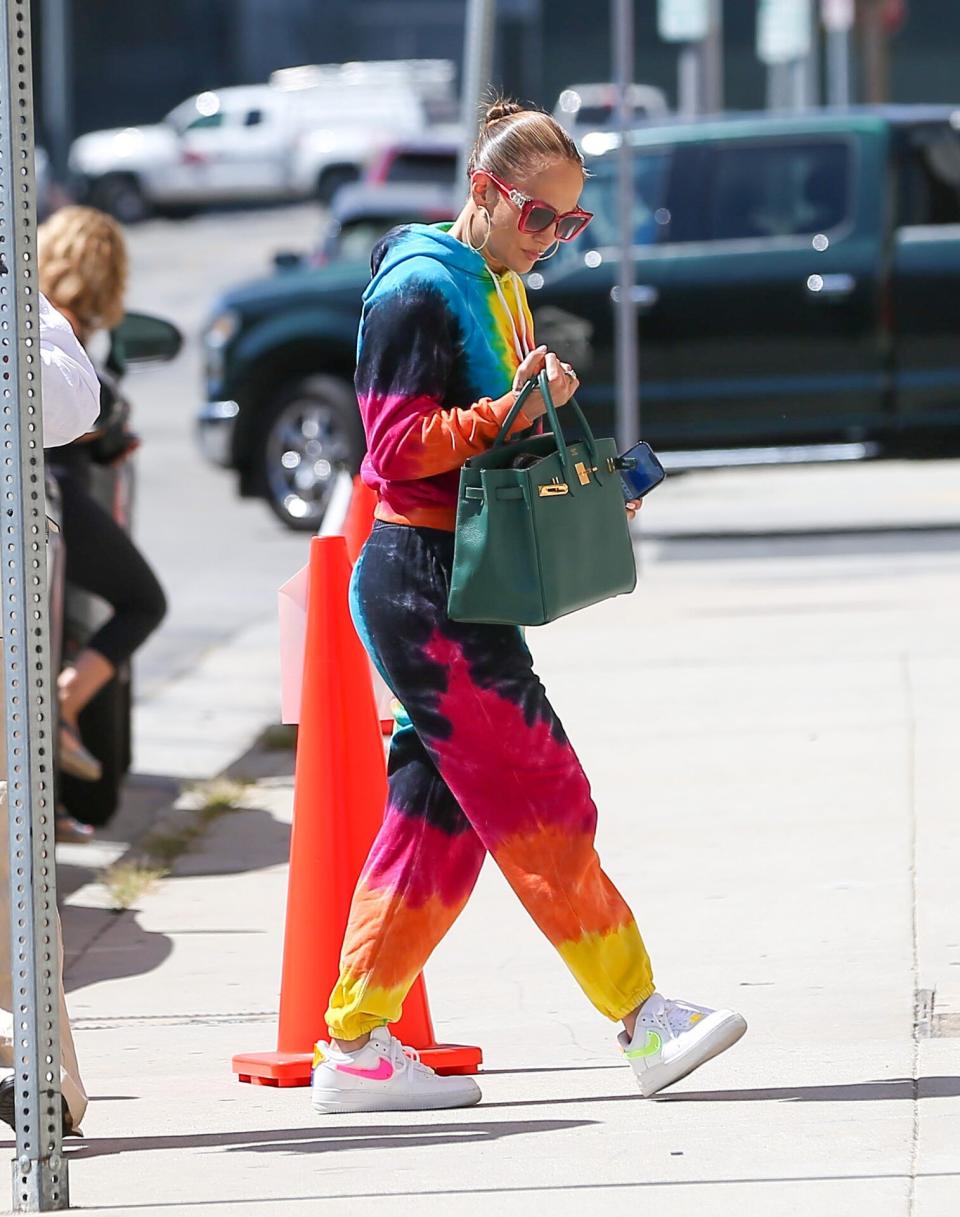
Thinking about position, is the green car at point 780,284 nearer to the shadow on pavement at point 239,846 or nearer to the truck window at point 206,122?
the shadow on pavement at point 239,846

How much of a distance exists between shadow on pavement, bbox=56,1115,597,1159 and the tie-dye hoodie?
99 cm

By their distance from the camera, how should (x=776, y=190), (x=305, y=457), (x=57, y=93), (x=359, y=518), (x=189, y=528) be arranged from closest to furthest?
(x=359, y=518) < (x=776, y=190) < (x=305, y=457) < (x=189, y=528) < (x=57, y=93)

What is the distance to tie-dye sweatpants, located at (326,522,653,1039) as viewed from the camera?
448cm

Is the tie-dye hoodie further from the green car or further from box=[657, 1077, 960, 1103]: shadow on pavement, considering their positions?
the green car

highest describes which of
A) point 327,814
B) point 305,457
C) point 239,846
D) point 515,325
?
point 515,325

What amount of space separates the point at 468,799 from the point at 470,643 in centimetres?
26

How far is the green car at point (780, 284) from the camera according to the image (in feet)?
43.3

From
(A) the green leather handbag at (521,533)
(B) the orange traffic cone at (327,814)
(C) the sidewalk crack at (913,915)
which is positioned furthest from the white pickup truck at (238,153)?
(A) the green leather handbag at (521,533)

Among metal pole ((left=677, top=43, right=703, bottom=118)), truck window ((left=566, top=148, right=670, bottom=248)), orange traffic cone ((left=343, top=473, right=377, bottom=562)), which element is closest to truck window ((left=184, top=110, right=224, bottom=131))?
metal pole ((left=677, top=43, right=703, bottom=118))

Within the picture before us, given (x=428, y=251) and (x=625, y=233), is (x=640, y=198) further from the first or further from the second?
(x=428, y=251)

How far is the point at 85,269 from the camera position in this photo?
23.9ft

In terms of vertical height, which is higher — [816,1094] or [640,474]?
[640,474]

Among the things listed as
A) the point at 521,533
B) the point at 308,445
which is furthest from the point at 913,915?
the point at 308,445

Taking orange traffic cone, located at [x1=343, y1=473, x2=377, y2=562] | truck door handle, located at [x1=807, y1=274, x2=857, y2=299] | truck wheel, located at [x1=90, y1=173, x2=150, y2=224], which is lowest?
truck wheel, located at [x1=90, y1=173, x2=150, y2=224]
